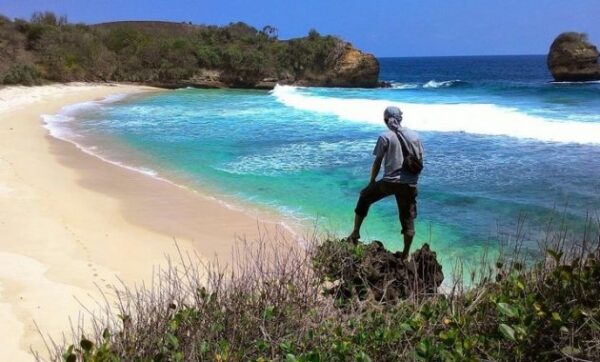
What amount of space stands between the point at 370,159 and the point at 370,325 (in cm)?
1189

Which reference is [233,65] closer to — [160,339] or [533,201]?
[533,201]

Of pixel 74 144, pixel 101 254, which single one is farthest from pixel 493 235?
pixel 74 144

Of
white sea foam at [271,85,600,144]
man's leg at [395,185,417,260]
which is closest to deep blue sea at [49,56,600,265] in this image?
white sea foam at [271,85,600,144]

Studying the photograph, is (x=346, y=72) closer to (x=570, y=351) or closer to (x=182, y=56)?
(x=182, y=56)

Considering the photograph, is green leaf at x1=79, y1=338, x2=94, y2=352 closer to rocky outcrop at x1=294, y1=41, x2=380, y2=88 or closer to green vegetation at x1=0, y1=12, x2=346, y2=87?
green vegetation at x1=0, y1=12, x2=346, y2=87

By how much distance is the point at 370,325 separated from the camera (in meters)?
3.48

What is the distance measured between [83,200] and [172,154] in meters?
5.77

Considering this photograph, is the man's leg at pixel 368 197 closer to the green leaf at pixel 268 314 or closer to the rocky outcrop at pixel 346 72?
the green leaf at pixel 268 314

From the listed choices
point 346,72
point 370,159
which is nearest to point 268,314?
point 370,159

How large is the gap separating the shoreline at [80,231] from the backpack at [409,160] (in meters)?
1.98

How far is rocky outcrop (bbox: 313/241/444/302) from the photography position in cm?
496

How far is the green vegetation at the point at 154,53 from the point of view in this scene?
4685 cm

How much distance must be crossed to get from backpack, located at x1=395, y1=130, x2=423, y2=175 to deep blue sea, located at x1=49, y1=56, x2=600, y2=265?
39.2 inches

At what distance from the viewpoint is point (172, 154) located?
53.2 ft
